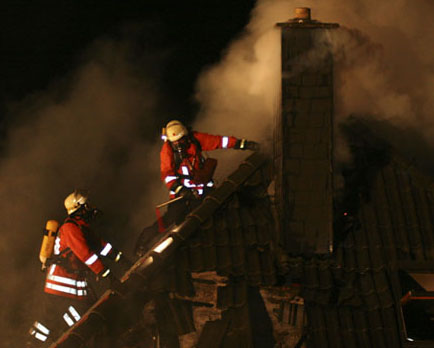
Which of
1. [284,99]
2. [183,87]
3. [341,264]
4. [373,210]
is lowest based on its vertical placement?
[341,264]

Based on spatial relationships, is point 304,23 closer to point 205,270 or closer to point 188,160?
point 188,160

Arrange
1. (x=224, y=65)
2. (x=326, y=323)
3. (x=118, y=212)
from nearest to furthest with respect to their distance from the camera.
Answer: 1. (x=326, y=323)
2. (x=224, y=65)
3. (x=118, y=212)

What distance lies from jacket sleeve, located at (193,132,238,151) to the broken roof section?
152cm

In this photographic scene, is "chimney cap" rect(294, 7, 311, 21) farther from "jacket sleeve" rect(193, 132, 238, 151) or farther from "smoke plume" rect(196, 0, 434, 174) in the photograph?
"jacket sleeve" rect(193, 132, 238, 151)

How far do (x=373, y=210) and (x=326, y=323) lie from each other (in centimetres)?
158

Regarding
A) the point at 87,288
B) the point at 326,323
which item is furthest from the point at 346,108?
the point at 87,288

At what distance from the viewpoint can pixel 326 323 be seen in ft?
29.9

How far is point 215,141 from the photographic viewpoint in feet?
36.8

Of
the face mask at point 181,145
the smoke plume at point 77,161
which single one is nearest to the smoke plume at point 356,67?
the face mask at point 181,145

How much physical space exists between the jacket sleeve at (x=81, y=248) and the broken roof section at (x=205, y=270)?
702mm

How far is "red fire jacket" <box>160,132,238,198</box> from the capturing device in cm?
1098

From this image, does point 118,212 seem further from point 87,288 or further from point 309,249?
point 309,249

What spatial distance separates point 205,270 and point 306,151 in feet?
5.84

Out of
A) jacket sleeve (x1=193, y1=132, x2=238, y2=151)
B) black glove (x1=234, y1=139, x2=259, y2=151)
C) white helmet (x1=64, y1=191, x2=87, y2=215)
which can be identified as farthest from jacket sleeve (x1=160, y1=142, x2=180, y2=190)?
white helmet (x1=64, y1=191, x2=87, y2=215)
